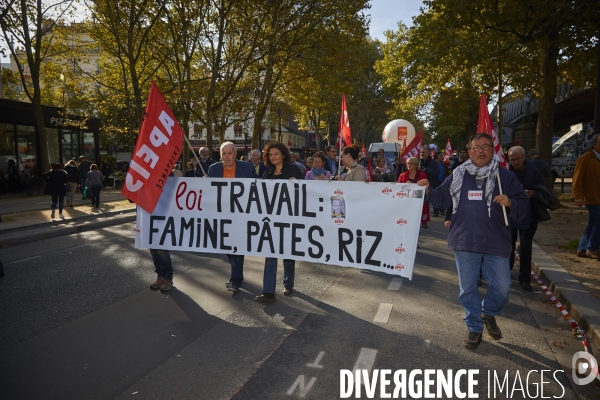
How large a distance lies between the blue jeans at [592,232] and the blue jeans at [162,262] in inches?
262

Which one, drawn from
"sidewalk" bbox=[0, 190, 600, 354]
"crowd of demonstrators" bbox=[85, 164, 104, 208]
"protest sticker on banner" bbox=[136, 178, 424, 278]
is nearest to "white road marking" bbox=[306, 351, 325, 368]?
"protest sticker on banner" bbox=[136, 178, 424, 278]

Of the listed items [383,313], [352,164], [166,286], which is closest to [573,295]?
[383,313]

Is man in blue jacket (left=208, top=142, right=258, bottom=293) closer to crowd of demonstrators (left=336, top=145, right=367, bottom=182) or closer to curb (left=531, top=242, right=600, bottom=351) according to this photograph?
crowd of demonstrators (left=336, top=145, right=367, bottom=182)

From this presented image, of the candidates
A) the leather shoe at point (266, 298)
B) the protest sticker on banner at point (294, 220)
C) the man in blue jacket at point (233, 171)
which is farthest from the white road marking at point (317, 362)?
the man in blue jacket at point (233, 171)

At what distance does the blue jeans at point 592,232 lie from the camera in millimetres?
8039

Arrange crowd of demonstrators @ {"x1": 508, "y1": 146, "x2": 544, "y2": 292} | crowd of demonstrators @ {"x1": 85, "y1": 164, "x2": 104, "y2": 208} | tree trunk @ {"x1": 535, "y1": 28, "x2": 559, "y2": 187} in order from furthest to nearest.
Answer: crowd of demonstrators @ {"x1": 85, "y1": 164, "x2": 104, "y2": 208} → tree trunk @ {"x1": 535, "y1": 28, "x2": 559, "y2": 187} → crowd of demonstrators @ {"x1": 508, "y1": 146, "x2": 544, "y2": 292}

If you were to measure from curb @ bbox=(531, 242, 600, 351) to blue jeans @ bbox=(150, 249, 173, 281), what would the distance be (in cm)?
488

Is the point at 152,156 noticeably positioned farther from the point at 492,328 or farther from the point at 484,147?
the point at 492,328

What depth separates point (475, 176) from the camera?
451cm

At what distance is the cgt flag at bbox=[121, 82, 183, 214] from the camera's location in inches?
233

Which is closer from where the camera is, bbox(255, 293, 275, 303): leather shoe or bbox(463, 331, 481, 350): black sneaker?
bbox(463, 331, 481, 350): black sneaker

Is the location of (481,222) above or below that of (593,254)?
above

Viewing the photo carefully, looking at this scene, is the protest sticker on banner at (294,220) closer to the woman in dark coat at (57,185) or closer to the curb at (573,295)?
the curb at (573,295)

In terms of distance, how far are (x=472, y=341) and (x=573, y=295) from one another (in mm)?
2214
